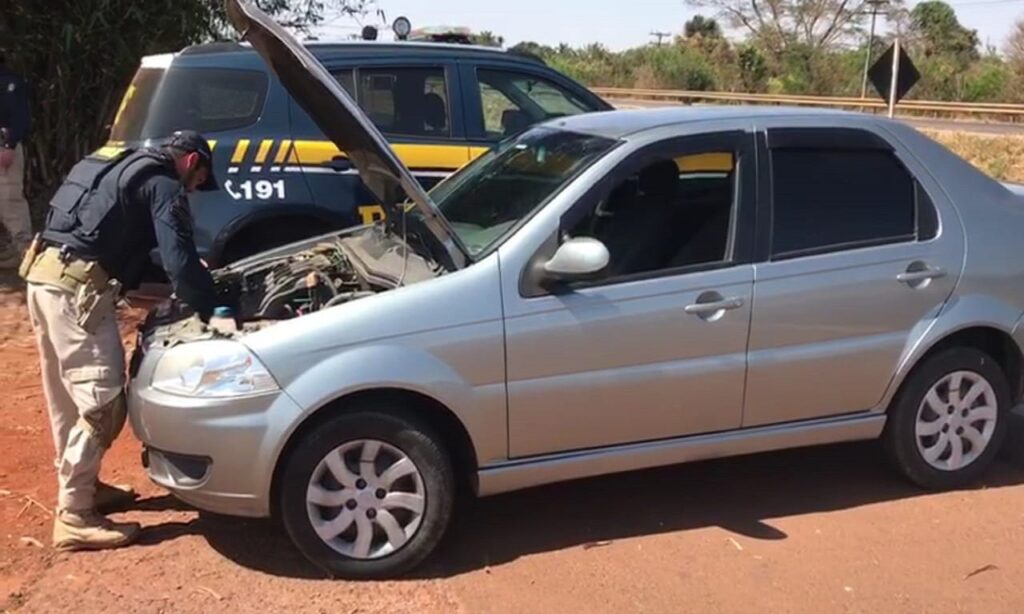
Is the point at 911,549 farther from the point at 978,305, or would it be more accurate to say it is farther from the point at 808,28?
the point at 808,28

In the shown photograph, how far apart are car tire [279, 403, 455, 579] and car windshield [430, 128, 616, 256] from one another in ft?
2.61

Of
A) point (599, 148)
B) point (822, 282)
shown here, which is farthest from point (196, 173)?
point (822, 282)

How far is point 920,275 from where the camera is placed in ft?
16.5

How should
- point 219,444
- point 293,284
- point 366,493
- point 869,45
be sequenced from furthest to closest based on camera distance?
point 869,45, point 293,284, point 366,493, point 219,444

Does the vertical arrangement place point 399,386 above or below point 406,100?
below

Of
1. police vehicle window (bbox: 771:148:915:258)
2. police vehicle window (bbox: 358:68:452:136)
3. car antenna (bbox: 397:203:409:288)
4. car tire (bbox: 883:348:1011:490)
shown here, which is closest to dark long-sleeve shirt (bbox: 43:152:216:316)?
car antenna (bbox: 397:203:409:288)

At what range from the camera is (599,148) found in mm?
4883

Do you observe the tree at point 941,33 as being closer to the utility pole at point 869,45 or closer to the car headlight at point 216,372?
the utility pole at point 869,45

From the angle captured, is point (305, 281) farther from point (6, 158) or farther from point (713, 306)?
point (6, 158)

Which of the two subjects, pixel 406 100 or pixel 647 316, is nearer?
pixel 647 316

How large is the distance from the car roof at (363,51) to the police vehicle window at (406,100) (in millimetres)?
138

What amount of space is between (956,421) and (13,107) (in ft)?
25.8

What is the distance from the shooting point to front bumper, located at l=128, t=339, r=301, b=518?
164 inches

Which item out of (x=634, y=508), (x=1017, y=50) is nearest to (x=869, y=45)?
(x=1017, y=50)
